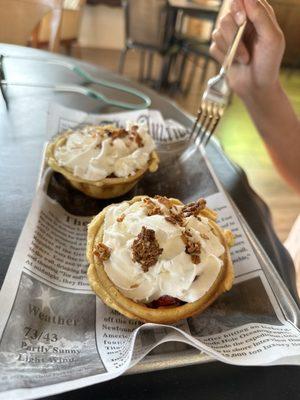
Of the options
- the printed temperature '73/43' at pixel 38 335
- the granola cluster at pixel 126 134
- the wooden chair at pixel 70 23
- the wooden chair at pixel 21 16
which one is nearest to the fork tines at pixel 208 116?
the granola cluster at pixel 126 134

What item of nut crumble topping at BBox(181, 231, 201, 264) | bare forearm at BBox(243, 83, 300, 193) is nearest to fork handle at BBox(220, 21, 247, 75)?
bare forearm at BBox(243, 83, 300, 193)

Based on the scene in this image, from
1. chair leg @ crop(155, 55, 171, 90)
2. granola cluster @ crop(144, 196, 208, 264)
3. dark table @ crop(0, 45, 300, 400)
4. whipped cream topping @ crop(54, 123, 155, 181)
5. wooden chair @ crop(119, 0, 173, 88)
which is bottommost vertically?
chair leg @ crop(155, 55, 171, 90)

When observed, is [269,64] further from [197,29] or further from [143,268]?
[197,29]

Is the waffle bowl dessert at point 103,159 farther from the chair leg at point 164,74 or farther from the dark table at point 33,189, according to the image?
the chair leg at point 164,74

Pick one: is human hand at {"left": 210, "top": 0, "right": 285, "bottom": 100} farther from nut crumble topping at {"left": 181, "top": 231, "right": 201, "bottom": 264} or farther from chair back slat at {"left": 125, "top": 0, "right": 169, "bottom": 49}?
chair back slat at {"left": 125, "top": 0, "right": 169, "bottom": 49}

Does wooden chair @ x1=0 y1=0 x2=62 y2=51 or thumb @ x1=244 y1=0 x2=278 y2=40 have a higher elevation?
thumb @ x1=244 y1=0 x2=278 y2=40

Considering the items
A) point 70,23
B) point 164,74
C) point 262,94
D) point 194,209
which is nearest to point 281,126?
point 262,94

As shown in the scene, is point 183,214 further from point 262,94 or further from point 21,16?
point 21,16

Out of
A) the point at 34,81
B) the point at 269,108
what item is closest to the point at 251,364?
the point at 269,108
